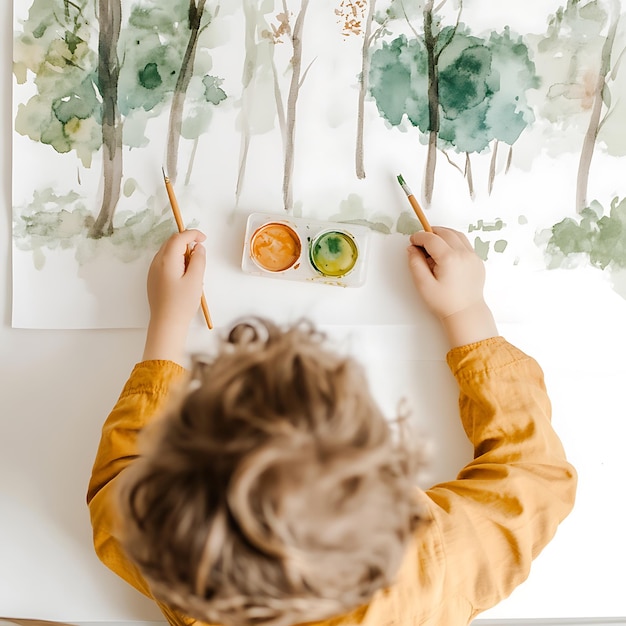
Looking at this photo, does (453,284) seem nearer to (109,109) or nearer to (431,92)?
(431,92)

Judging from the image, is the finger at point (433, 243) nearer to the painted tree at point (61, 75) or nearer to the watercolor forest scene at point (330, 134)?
the watercolor forest scene at point (330, 134)

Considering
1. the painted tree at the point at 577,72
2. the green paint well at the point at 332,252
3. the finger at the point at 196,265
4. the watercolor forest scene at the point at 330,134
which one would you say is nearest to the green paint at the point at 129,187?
the watercolor forest scene at the point at 330,134

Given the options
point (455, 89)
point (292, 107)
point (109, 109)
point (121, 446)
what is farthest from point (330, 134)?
point (121, 446)

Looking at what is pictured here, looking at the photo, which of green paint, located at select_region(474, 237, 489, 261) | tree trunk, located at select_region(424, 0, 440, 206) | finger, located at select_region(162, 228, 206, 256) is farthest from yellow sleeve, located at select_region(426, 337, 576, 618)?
finger, located at select_region(162, 228, 206, 256)

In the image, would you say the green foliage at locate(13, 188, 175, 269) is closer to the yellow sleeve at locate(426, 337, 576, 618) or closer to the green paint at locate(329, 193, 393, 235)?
the green paint at locate(329, 193, 393, 235)

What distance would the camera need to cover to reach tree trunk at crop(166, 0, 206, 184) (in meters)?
0.78

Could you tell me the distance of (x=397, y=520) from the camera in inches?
18.9

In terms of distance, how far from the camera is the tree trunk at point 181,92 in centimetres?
78

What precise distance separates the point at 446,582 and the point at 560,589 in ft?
0.71

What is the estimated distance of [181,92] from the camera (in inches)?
30.7

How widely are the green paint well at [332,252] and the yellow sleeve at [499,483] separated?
0.16 meters

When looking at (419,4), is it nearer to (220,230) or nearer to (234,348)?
(220,230)

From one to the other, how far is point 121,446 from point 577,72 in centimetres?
66

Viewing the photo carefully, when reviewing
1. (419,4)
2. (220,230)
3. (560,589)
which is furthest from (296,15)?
(560,589)
